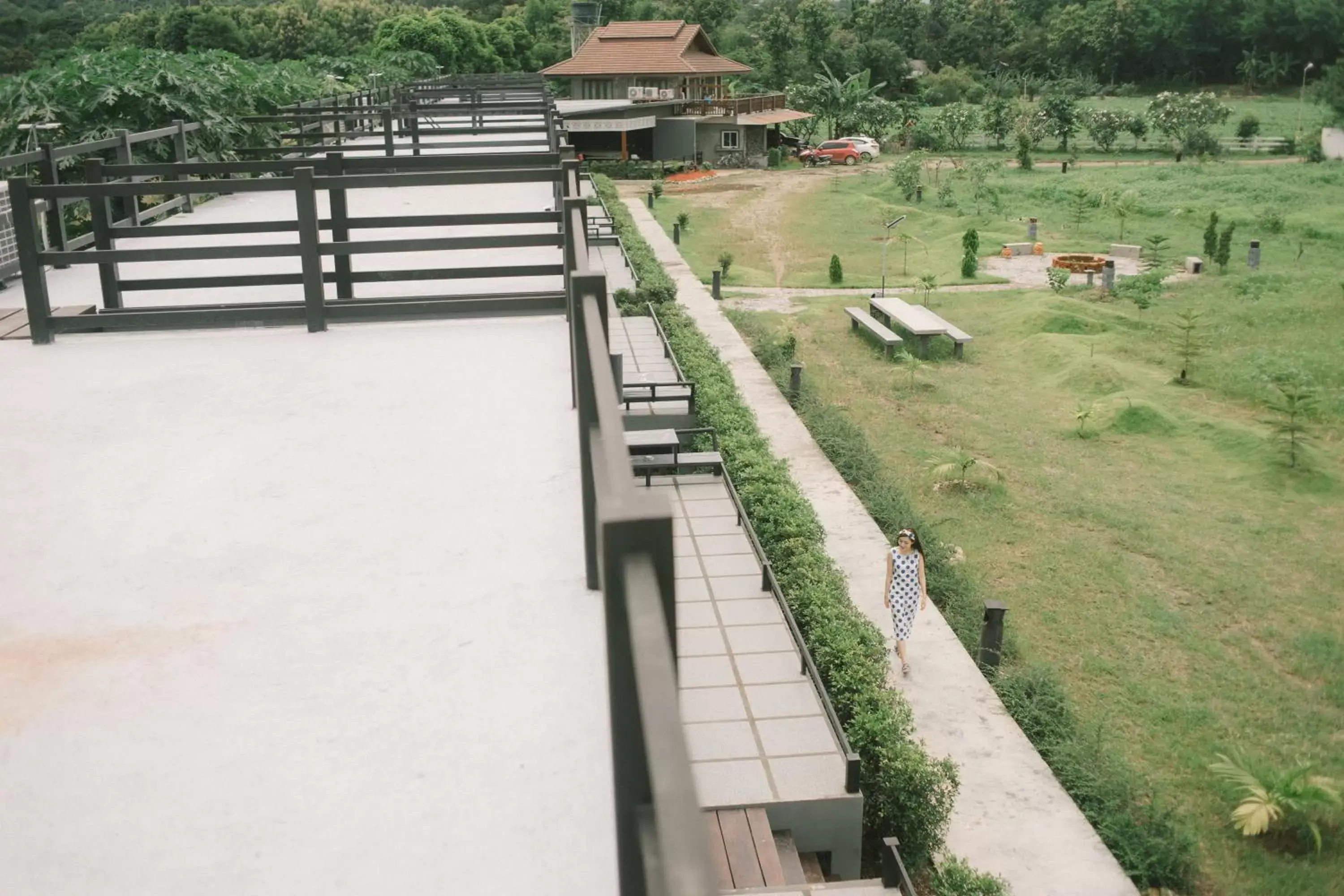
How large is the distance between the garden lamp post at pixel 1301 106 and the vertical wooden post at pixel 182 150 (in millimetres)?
53749

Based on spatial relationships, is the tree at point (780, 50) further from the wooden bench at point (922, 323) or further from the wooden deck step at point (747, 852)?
the wooden deck step at point (747, 852)

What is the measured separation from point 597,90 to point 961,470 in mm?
50936

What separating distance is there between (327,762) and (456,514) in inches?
68.0

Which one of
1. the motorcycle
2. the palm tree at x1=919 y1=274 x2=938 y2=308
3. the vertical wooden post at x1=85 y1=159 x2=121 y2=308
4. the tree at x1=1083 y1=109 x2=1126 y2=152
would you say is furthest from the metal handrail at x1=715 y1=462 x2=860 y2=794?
the tree at x1=1083 y1=109 x2=1126 y2=152

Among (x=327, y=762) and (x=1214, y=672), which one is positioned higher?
(x=327, y=762)

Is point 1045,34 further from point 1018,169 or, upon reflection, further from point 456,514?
point 456,514

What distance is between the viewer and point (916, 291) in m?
28.5

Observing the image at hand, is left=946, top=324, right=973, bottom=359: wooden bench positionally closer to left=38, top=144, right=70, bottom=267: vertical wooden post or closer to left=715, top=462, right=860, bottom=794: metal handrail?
left=715, top=462, right=860, bottom=794: metal handrail

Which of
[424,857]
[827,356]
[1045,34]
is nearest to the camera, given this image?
[424,857]

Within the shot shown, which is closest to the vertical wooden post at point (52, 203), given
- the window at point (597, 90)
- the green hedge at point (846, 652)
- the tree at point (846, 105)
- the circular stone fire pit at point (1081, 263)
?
the green hedge at point (846, 652)

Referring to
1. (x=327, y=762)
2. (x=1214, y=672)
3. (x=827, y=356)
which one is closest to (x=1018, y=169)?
(x=827, y=356)

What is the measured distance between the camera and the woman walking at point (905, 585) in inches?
405

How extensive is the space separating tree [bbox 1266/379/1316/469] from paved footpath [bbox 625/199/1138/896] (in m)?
6.37

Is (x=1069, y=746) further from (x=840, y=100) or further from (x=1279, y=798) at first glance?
(x=840, y=100)
